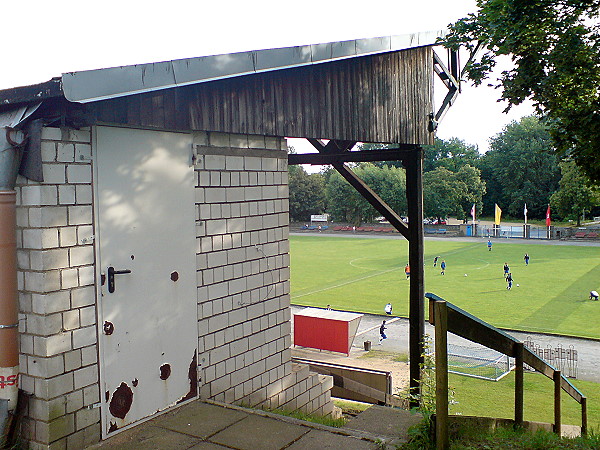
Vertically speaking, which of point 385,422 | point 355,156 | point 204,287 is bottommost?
point 385,422

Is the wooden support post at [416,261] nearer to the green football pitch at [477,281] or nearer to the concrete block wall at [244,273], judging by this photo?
the concrete block wall at [244,273]

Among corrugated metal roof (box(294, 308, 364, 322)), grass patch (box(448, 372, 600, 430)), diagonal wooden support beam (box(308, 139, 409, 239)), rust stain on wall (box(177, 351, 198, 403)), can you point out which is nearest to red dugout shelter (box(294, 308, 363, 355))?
corrugated metal roof (box(294, 308, 364, 322))

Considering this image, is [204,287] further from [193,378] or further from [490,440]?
[490,440]

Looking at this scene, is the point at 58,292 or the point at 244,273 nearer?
the point at 58,292

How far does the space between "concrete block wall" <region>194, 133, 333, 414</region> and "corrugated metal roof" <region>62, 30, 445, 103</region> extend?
880 mm

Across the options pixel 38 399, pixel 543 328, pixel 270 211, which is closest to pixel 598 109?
pixel 270 211

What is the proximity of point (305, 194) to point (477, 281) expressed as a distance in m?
47.3

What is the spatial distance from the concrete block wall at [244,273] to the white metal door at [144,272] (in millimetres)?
238

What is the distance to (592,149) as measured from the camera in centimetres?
790

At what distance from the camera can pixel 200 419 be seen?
554 cm

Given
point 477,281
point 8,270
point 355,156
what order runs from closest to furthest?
point 8,270
point 355,156
point 477,281

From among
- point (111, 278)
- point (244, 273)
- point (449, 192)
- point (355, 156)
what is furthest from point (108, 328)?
point (449, 192)

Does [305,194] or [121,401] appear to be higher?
[305,194]

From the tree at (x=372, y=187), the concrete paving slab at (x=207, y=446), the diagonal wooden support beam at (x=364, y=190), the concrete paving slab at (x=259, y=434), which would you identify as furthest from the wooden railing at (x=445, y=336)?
the tree at (x=372, y=187)
